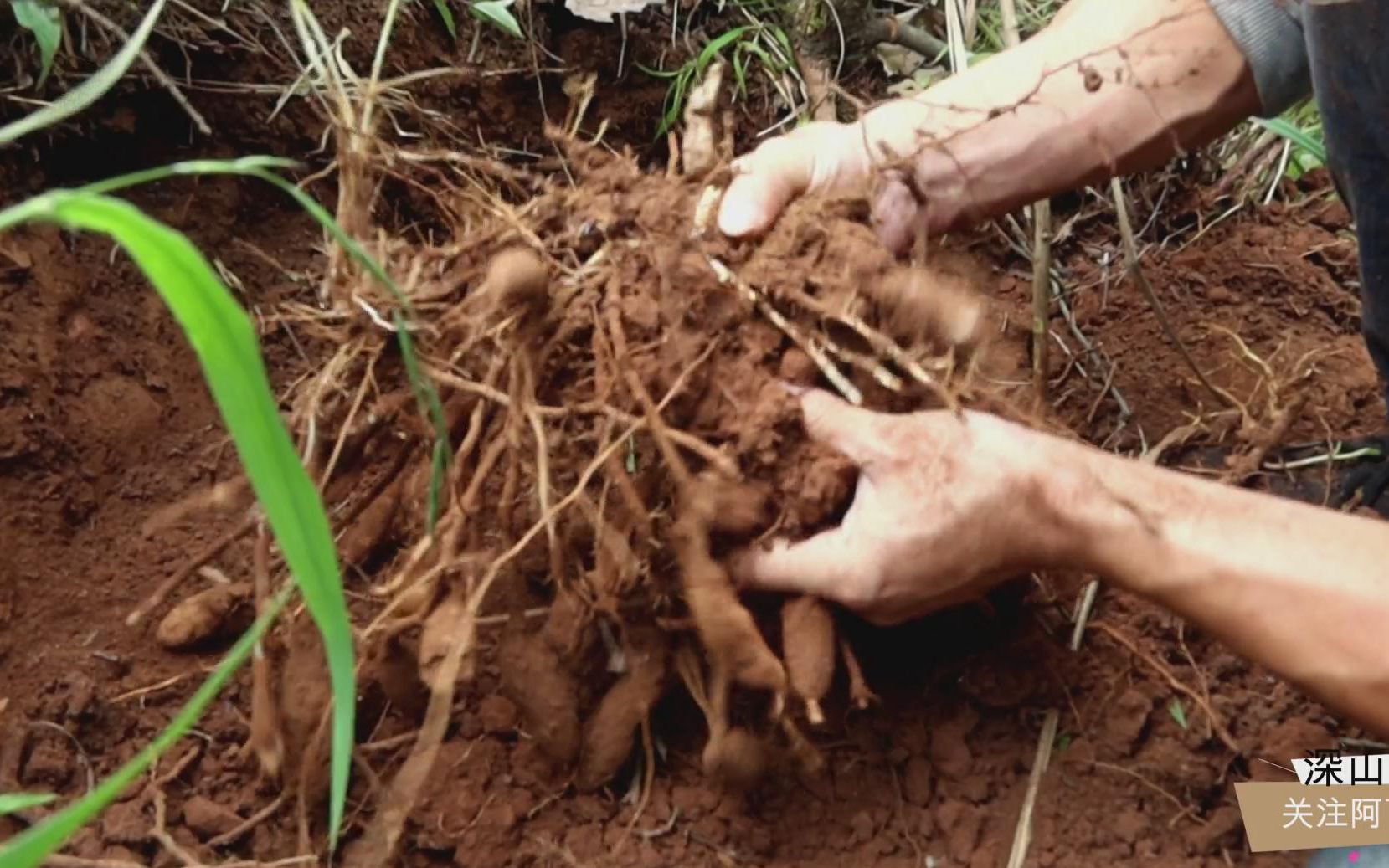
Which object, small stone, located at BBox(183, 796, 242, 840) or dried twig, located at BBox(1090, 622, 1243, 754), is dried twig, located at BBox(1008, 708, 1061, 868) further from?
small stone, located at BBox(183, 796, 242, 840)

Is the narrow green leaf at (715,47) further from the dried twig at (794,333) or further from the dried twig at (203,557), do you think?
the dried twig at (203,557)

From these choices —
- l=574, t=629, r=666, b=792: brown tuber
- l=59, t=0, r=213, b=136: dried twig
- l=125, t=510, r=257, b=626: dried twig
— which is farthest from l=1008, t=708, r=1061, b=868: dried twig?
l=59, t=0, r=213, b=136: dried twig

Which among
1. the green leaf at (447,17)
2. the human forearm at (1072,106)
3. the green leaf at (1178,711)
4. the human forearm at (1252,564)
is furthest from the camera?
the green leaf at (447,17)

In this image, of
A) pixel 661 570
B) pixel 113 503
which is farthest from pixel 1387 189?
pixel 113 503

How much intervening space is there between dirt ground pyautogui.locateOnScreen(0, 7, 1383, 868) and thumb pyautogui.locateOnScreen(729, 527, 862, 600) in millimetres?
158

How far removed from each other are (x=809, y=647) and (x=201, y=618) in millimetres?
516

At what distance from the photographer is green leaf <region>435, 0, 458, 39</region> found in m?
1.29

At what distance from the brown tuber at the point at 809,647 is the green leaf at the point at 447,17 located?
84 centimetres

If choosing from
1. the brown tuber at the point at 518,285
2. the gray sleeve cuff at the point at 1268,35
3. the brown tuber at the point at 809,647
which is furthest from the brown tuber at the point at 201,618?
the gray sleeve cuff at the point at 1268,35

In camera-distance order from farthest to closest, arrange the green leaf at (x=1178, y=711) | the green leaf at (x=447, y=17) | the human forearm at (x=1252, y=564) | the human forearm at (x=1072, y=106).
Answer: the green leaf at (x=447, y=17) < the human forearm at (x=1072, y=106) < the green leaf at (x=1178, y=711) < the human forearm at (x=1252, y=564)

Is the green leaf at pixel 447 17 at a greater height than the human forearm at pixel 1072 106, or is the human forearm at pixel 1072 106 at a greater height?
the green leaf at pixel 447 17

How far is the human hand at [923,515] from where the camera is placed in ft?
2.62

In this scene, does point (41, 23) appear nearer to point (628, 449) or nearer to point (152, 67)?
point (152, 67)

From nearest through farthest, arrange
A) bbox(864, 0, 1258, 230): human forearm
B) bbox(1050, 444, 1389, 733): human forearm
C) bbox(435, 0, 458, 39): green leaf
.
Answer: bbox(1050, 444, 1389, 733): human forearm < bbox(864, 0, 1258, 230): human forearm < bbox(435, 0, 458, 39): green leaf
